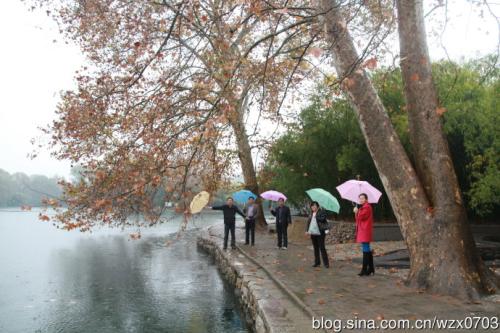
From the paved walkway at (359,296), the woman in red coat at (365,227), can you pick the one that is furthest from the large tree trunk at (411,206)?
the woman in red coat at (365,227)

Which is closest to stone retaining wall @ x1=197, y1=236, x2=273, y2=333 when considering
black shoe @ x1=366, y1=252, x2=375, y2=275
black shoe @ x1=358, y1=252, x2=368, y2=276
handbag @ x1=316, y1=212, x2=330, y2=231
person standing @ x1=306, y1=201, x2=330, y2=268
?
person standing @ x1=306, y1=201, x2=330, y2=268

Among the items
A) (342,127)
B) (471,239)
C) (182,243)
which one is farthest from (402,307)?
(182,243)

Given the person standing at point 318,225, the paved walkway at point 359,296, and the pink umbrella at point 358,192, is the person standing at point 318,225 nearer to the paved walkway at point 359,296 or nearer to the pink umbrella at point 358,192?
the paved walkway at point 359,296

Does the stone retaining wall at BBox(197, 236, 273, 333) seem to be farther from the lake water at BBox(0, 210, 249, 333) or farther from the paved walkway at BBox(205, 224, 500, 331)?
the paved walkway at BBox(205, 224, 500, 331)

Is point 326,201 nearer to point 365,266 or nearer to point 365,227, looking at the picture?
point 365,227

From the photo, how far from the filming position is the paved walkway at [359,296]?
586cm

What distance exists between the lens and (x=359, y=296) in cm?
704

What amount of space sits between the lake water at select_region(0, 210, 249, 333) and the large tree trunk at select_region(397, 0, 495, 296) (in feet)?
12.4

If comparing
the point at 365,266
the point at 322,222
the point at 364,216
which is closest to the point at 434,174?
the point at 364,216

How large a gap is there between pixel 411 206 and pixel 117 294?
25.7 ft

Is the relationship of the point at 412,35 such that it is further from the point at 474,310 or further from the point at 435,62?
the point at 435,62

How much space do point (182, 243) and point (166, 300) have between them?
1347 centimetres

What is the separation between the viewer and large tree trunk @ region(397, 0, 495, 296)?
6699 millimetres

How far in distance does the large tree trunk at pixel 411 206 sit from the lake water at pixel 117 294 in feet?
11.6
